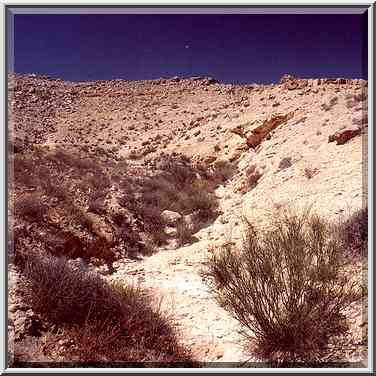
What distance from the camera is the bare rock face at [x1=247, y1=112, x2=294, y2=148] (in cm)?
1487

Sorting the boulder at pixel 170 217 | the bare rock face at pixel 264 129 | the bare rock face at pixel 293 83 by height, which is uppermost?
the bare rock face at pixel 293 83

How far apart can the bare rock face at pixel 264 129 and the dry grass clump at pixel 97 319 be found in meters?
11.7

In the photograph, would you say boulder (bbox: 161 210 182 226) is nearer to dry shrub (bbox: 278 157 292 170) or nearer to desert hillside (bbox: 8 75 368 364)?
desert hillside (bbox: 8 75 368 364)

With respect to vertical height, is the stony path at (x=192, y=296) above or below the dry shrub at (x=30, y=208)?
below

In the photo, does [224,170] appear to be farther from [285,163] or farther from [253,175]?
[285,163]

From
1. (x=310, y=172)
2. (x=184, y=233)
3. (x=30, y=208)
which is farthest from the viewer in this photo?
(x=310, y=172)

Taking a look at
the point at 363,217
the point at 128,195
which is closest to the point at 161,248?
the point at 128,195

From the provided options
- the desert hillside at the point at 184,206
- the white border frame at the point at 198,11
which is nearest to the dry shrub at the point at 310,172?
the desert hillside at the point at 184,206

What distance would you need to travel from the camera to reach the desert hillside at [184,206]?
3.41 meters

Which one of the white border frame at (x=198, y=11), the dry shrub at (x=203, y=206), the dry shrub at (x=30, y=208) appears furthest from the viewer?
the dry shrub at (x=203, y=206)

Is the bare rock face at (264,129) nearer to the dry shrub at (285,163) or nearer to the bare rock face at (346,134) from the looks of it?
the dry shrub at (285,163)

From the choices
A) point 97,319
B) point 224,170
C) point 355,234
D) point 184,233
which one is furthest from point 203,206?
point 97,319

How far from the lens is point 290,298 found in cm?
324

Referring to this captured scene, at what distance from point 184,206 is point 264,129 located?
6.56 meters
